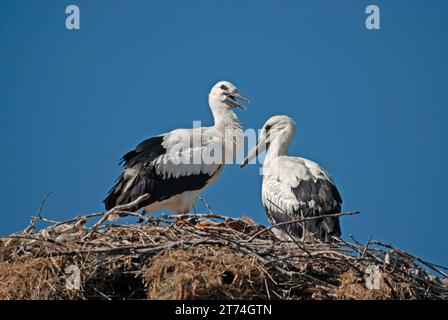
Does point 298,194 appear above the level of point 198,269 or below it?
above

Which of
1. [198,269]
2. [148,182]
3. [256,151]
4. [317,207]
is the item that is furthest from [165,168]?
[198,269]

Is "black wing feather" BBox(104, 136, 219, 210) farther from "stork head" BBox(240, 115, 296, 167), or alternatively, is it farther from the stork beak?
"stork head" BBox(240, 115, 296, 167)

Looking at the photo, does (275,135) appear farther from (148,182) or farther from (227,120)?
(148,182)

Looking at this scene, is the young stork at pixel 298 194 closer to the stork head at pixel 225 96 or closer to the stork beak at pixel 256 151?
the stork beak at pixel 256 151

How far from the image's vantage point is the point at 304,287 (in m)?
7.71

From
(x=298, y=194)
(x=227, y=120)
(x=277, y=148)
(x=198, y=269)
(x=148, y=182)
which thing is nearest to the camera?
(x=198, y=269)

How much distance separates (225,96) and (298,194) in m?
2.16

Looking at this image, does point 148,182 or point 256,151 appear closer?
point 148,182

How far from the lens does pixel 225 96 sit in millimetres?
11797

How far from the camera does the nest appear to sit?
755 centimetres

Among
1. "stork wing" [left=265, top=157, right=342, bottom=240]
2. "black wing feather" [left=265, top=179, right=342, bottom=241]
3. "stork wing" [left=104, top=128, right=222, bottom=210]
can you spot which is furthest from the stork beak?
"black wing feather" [left=265, top=179, right=342, bottom=241]

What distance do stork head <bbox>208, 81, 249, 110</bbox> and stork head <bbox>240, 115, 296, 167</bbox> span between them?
0.57 metres

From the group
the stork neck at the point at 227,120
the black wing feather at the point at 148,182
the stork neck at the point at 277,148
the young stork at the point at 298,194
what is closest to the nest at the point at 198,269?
the young stork at the point at 298,194

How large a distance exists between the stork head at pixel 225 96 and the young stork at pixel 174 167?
1.45ft
